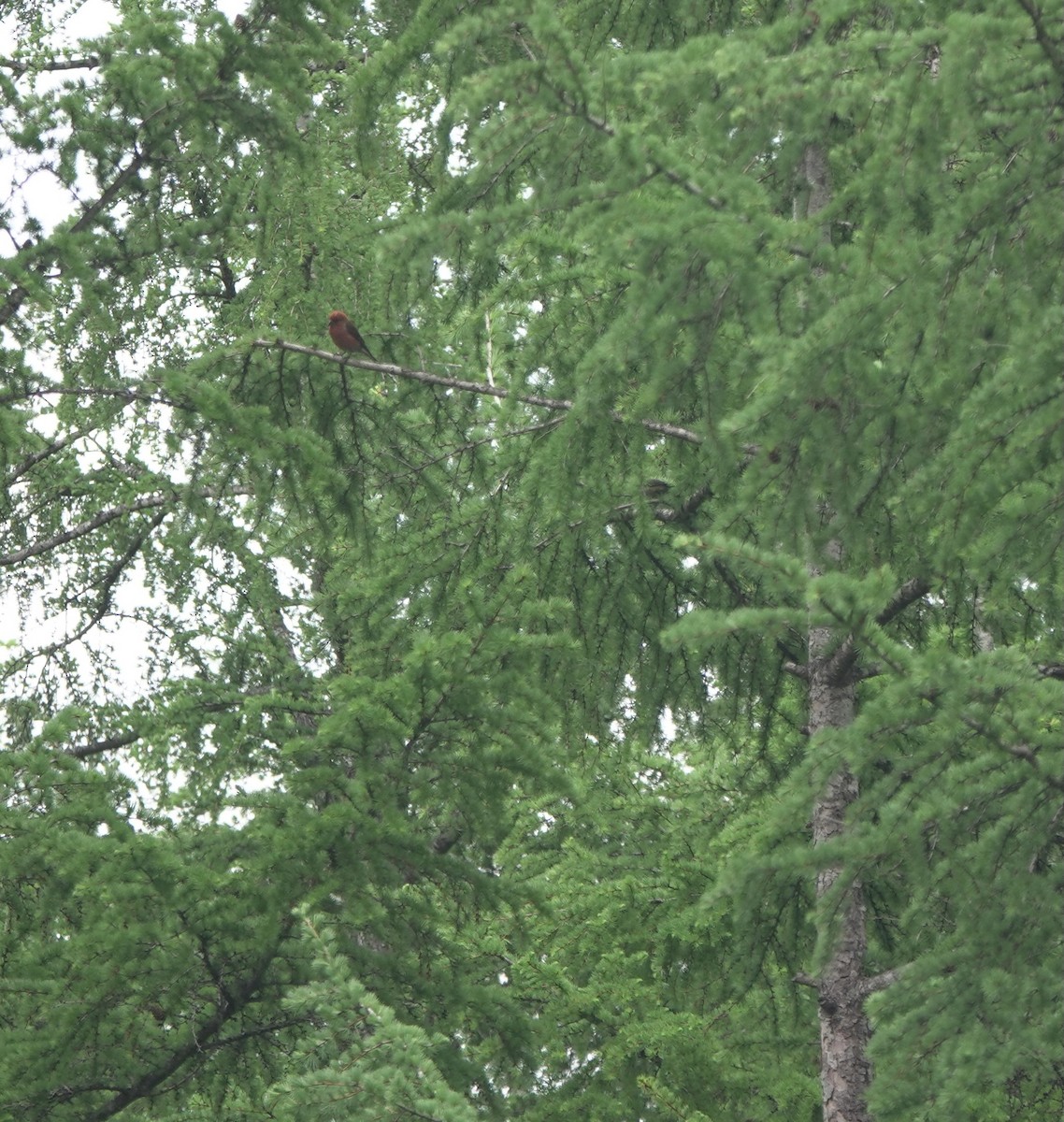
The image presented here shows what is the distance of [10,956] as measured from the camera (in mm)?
6695

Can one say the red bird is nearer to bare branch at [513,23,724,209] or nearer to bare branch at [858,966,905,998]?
bare branch at [513,23,724,209]

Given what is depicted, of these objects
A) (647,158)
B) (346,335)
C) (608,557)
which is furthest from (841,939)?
(346,335)

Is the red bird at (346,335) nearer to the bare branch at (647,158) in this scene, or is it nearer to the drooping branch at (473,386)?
the drooping branch at (473,386)

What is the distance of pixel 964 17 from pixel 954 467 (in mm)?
1175

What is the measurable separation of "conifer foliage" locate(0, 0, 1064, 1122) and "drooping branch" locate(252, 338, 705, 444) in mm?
44

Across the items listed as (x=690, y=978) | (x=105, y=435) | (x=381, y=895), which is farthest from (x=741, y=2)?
(x=105, y=435)

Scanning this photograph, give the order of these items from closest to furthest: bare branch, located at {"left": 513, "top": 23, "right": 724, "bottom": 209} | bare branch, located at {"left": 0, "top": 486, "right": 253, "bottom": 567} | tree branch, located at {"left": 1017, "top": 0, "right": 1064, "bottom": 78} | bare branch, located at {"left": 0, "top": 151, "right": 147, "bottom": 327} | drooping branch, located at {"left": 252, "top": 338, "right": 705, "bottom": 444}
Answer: tree branch, located at {"left": 1017, "top": 0, "right": 1064, "bottom": 78} → bare branch, located at {"left": 513, "top": 23, "right": 724, "bottom": 209} → drooping branch, located at {"left": 252, "top": 338, "right": 705, "bottom": 444} → bare branch, located at {"left": 0, "top": 151, "right": 147, "bottom": 327} → bare branch, located at {"left": 0, "top": 486, "right": 253, "bottom": 567}

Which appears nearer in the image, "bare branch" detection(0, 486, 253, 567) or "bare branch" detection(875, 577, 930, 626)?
"bare branch" detection(875, 577, 930, 626)

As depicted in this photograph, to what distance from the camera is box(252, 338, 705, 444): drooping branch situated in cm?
655

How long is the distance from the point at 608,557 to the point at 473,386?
1051 mm

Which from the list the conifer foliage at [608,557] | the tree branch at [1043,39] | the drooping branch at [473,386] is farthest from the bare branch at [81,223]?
the tree branch at [1043,39]

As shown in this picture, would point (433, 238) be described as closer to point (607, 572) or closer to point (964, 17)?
point (964, 17)

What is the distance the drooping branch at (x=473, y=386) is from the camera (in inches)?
258

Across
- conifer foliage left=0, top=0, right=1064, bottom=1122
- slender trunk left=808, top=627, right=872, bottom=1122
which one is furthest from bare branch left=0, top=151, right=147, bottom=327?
slender trunk left=808, top=627, right=872, bottom=1122
